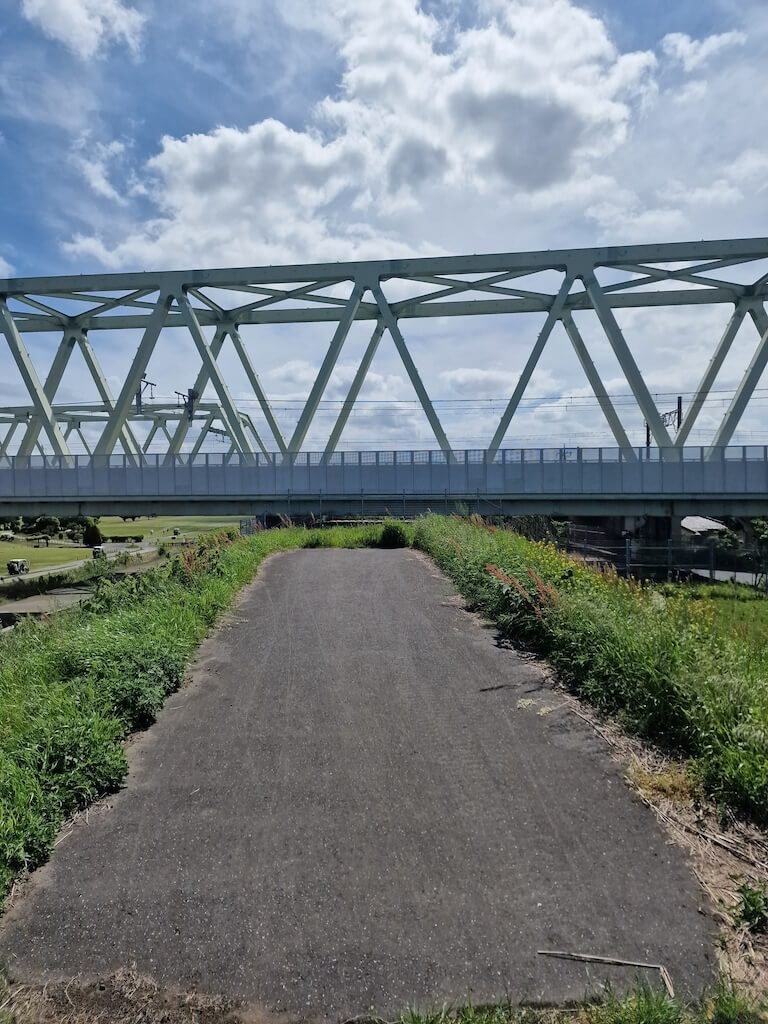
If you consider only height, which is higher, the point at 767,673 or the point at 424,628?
the point at 767,673

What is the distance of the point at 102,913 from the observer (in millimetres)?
2900

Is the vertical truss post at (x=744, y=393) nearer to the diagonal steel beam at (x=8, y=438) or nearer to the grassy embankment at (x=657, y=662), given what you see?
the grassy embankment at (x=657, y=662)

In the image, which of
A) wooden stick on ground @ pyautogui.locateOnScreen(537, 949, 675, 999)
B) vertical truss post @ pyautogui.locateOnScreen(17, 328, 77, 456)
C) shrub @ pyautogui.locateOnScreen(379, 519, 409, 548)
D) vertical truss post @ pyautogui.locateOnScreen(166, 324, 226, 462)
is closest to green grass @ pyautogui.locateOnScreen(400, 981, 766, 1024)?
wooden stick on ground @ pyautogui.locateOnScreen(537, 949, 675, 999)

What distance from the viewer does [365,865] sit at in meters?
3.15

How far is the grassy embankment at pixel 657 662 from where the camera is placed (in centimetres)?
375

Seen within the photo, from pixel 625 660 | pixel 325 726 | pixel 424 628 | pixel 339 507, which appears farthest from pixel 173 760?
pixel 339 507

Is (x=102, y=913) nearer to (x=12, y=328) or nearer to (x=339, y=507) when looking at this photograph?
(x=339, y=507)

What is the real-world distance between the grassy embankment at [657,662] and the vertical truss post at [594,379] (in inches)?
891

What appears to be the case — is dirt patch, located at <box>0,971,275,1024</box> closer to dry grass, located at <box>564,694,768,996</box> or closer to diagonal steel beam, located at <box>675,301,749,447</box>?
dry grass, located at <box>564,694,768,996</box>

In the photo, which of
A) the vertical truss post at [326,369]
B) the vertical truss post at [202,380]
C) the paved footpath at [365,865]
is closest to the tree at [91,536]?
the vertical truss post at [202,380]

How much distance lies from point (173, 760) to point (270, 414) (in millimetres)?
31205

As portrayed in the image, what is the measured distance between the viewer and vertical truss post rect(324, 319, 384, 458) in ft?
102

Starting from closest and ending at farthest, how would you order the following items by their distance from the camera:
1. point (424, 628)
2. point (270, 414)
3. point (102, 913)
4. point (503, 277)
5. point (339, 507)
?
point (102, 913) < point (424, 628) < point (339, 507) < point (503, 277) < point (270, 414)

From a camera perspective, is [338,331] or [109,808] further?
[338,331]
